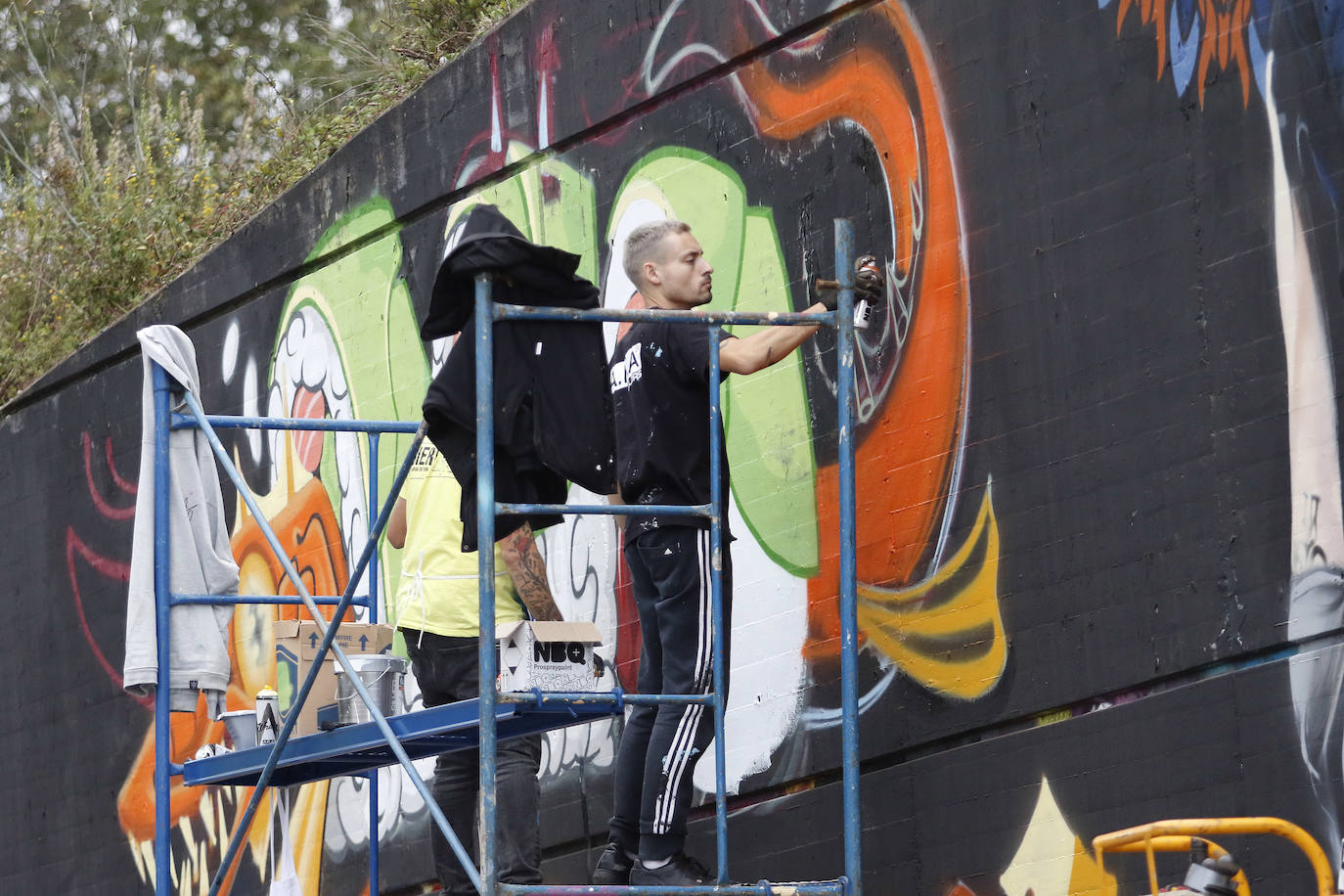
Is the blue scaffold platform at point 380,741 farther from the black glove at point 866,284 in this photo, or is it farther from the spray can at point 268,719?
the black glove at point 866,284

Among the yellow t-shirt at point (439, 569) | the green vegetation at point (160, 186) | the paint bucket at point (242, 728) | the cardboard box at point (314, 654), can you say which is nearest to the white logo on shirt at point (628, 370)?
the yellow t-shirt at point (439, 569)

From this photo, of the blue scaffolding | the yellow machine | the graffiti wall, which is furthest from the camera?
the graffiti wall

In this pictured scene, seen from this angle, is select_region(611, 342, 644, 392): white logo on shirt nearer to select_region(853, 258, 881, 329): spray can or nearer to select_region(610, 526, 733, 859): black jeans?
select_region(610, 526, 733, 859): black jeans

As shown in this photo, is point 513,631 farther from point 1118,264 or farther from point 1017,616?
point 1118,264

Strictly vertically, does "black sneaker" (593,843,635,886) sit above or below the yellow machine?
below

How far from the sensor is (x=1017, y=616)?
610 centimetres

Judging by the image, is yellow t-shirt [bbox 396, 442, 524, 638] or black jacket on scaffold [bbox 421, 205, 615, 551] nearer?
black jacket on scaffold [bbox 421, 205, 615, 551]

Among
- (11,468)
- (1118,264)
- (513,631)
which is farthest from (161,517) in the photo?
(11,468)

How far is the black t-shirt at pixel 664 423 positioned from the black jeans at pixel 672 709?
4.0 inches

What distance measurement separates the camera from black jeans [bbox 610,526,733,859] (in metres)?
5.38

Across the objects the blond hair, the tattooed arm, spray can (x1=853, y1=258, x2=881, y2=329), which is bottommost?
the tattooed arm

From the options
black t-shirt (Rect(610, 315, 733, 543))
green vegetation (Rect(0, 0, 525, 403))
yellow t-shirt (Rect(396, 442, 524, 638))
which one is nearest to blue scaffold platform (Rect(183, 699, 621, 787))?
yellow t-shirt (Rect(396, 442, 524, 638))

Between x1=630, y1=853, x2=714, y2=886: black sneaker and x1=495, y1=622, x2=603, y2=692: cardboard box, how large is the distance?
576mm

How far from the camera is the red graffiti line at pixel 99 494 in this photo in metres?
11.3
